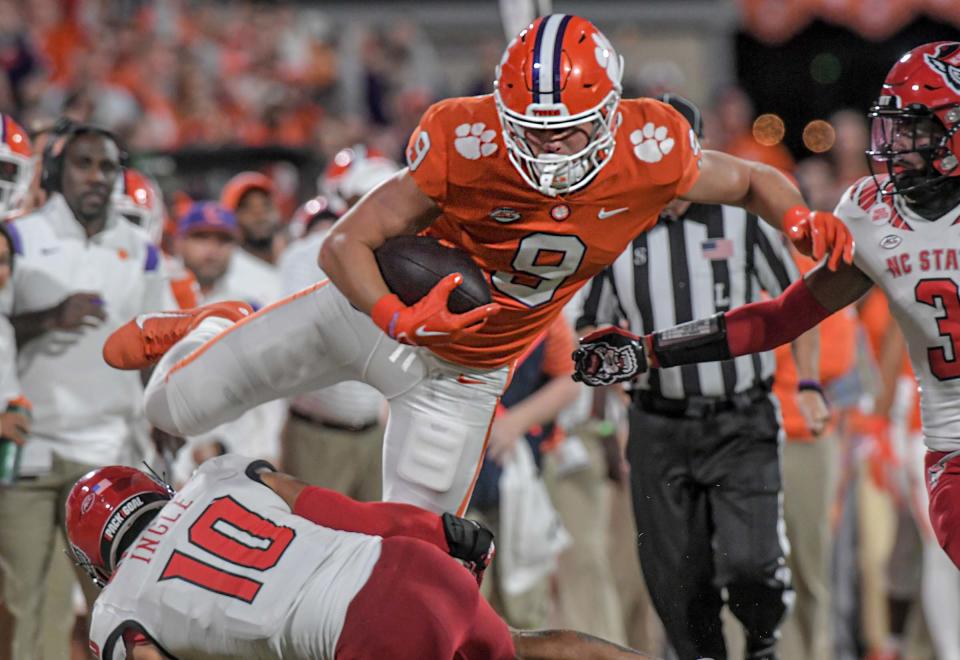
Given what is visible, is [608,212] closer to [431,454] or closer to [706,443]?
[431,454]

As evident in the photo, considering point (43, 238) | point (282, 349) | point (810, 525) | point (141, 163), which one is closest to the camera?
point (282, 349)

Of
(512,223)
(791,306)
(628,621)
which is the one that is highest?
(512,223)

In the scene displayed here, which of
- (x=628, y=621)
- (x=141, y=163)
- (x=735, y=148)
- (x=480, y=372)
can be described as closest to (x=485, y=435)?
(x=480, y=372)

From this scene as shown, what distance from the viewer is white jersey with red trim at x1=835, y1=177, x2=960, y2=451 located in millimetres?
3717

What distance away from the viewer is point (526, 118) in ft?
12.0

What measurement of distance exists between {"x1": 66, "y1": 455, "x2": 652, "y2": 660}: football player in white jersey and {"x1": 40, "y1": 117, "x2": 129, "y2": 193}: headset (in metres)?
2.03

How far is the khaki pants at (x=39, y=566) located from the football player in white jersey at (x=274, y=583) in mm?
1424

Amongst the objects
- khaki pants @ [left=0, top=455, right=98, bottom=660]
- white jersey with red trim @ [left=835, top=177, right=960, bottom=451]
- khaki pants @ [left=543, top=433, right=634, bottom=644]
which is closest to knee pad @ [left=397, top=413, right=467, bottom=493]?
white jersey with red trim @ [left=835, top=177, right=960, bottom=451]

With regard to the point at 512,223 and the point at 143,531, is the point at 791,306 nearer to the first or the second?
the point at 512,223

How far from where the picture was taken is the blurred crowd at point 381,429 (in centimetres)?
509

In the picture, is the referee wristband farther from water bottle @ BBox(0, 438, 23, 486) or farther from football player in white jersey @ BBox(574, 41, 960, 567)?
water bottle @ BBox(0, 438, 23, 486)

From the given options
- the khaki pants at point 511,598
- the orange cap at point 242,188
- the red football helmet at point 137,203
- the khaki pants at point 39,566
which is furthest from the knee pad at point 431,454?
the orange cap at point 242,188

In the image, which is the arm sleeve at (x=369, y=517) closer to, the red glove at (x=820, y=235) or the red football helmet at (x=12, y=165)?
the red glove at (x=820, y=235)

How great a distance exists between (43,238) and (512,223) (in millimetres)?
1910
